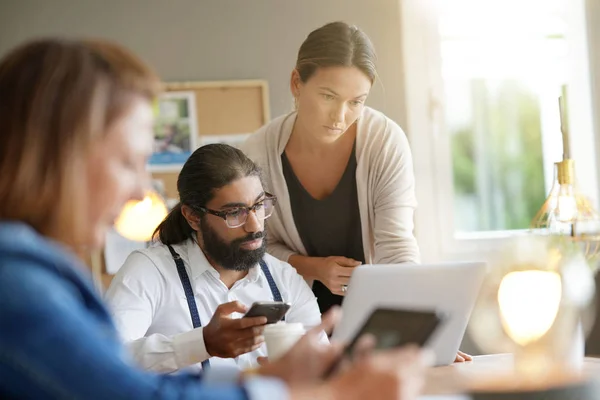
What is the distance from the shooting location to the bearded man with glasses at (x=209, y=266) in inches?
83.8

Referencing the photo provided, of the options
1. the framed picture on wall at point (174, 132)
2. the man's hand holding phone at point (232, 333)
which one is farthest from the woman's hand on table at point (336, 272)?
the framed picture on wall at point (174, 132)

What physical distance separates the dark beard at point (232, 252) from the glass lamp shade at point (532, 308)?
31.0 inches

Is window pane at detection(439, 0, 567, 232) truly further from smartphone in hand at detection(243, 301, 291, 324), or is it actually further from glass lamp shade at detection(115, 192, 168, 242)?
smartphone in hand at detection(243, 301, 291, 324)

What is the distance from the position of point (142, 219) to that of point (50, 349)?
2.80 meters

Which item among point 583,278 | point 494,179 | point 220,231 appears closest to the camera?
point 583,278

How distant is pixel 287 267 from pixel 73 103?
1.56 metres

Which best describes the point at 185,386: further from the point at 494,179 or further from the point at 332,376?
the point at 494,179

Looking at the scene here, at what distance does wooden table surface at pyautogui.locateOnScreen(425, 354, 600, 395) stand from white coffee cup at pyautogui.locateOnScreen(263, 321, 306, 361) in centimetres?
27

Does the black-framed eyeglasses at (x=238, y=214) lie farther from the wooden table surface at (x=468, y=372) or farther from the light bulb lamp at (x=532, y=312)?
the light bulb lamp at (x=532, y=312)

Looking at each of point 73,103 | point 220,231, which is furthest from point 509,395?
point 220,231

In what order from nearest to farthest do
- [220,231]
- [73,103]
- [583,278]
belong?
1. [73,103]
2. [583,278]
3. [220,231]

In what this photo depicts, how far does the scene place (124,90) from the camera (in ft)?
3.11

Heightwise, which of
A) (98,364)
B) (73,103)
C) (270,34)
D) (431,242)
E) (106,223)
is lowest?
(431,242)

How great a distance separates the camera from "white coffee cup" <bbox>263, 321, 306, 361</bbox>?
1605 mm
